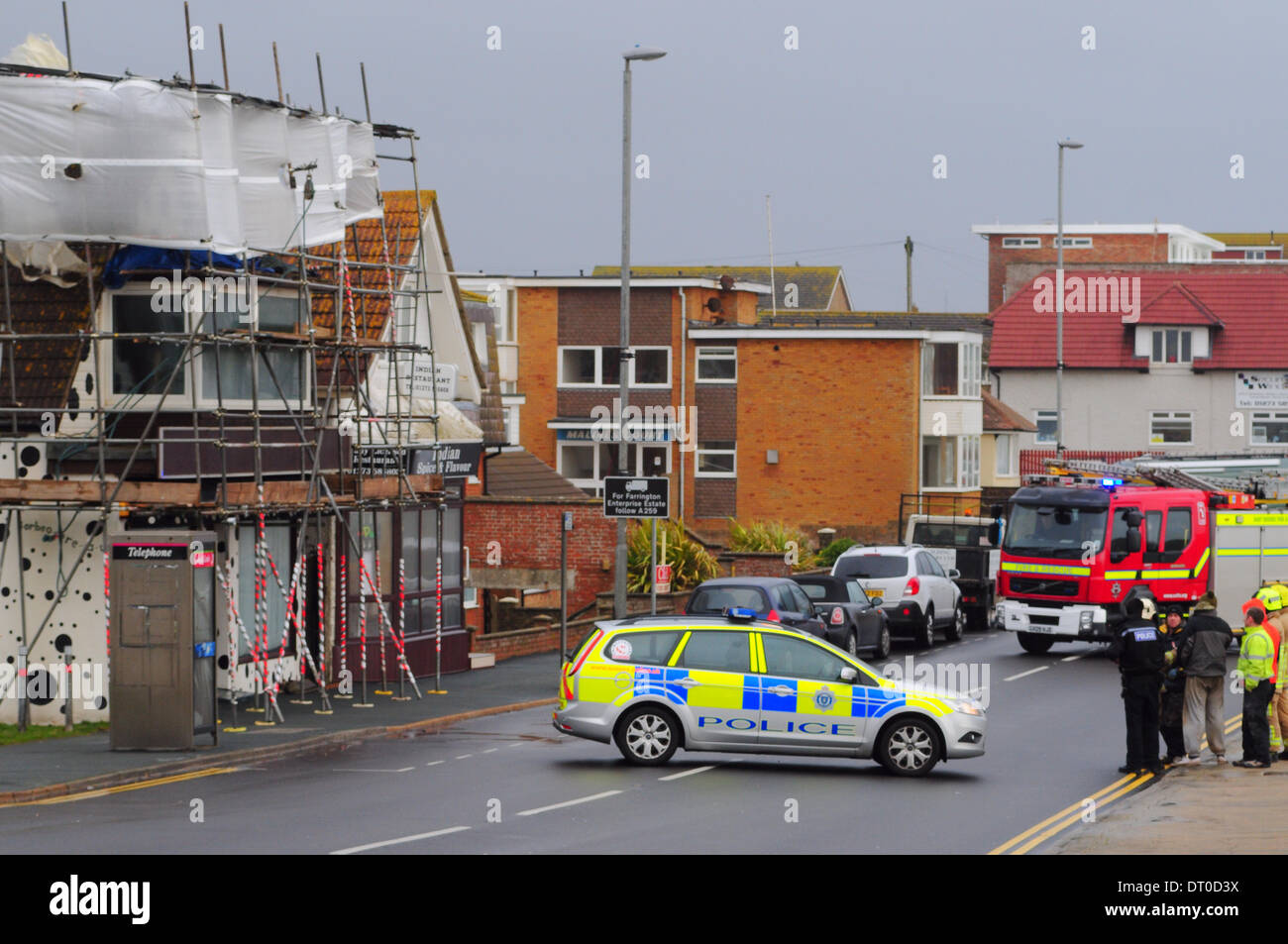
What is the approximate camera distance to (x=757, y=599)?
85.0 feet

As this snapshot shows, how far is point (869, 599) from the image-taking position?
30938 millimetres

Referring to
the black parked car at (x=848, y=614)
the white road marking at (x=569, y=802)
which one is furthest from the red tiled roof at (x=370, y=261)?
the white road marking at (x=569, y=802)

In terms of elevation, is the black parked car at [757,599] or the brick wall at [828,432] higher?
the brick wall at [828,432]

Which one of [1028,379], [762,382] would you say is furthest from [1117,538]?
[1028,379]

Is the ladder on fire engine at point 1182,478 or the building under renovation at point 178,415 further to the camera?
the ladder on fire engine at point 1182,478

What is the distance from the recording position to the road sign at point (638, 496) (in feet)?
91.9

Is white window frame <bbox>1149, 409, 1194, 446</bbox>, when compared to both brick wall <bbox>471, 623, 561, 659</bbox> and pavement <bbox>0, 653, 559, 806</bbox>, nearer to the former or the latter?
brick wall <bbox>471, 623, 561, 659</bbox>

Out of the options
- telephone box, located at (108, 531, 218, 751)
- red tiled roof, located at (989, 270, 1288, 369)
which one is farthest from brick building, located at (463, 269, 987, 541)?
telephone box, located at (108, 531, 218, 751)

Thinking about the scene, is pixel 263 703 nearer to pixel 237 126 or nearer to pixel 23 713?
pixel 23 713

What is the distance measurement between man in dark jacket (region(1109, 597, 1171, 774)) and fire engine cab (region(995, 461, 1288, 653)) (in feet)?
38.7

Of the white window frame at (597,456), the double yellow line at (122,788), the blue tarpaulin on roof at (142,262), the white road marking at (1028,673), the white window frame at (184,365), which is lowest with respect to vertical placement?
the white road marking at (1028,673)

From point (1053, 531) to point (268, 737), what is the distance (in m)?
15.2

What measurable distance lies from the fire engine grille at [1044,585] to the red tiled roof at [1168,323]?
35.8 meters

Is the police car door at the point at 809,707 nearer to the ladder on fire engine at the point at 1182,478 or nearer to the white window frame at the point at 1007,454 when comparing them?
the ladder on fire engine at the point at 1182,478
